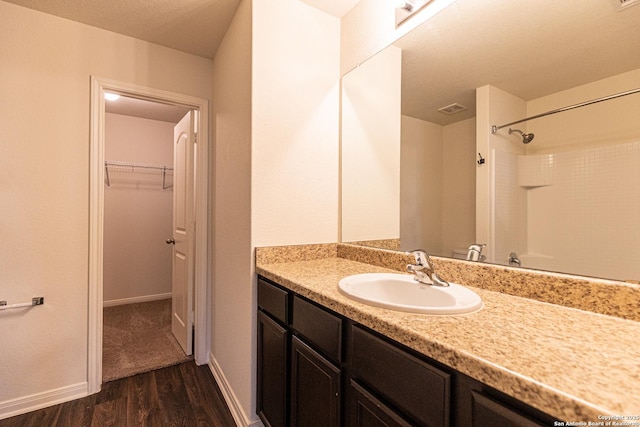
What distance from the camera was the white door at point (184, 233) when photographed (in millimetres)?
2260

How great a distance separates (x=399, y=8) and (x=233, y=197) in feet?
4.35

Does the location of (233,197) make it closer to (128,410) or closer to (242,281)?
(242,281)

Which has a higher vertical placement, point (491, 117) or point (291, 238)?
point (491, 117)

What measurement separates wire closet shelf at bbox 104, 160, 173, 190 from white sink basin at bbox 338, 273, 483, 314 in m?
3.49

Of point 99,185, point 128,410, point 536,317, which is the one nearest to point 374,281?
point 536,317

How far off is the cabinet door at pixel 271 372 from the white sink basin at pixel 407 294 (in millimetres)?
384

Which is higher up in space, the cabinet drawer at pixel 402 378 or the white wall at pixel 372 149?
the white wall at pixel 372 149

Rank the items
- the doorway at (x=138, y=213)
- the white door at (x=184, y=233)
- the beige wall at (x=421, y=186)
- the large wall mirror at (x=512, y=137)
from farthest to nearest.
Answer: the doorway at (x=138, y=213) < the white door at (x=184, y=233) < the beige wall at (x=421, y=186) < the large wall mirror at (x=512, y=137)

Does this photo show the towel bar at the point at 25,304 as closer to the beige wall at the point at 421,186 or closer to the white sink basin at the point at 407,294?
the white sink basin at the point at 407,294

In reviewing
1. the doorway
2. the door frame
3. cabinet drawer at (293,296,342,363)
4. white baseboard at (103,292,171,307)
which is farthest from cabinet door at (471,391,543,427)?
white baseboard at (103,292,171,307)

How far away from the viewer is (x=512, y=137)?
1.00 m

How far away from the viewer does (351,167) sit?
5.54ft

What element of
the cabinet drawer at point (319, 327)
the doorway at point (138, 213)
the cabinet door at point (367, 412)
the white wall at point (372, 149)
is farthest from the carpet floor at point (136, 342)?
the cabinet door at point (367, 412)

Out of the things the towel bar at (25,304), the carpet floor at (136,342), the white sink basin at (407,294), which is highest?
the white sink basin at (407,294)
